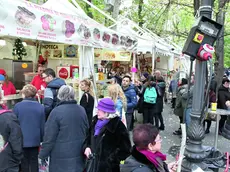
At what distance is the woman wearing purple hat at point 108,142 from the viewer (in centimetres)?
318

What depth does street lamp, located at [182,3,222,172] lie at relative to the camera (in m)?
3.00

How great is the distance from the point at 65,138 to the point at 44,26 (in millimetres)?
1875

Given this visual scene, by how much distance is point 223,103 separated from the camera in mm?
7375

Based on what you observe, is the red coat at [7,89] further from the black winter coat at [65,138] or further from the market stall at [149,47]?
the market stall at [149,47]

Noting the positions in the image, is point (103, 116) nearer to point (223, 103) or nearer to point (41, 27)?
point (41, 27)

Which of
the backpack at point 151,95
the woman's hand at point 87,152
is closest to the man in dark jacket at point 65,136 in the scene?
the woman's hand at point 87,152

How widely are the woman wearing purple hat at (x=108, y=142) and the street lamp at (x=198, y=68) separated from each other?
33.0 inches

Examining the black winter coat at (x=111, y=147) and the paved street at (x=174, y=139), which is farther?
the paved street at (x=174, y=139)

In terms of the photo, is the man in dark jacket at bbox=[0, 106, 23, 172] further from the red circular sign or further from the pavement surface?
the red circular sign

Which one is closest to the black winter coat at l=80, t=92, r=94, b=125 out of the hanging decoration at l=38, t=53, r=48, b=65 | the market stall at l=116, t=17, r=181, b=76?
the hanging decoration at l=38, t=53, r=48, b=65

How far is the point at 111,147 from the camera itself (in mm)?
3189

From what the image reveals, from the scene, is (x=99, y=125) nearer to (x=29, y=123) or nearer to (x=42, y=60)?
(x=29, y=123)

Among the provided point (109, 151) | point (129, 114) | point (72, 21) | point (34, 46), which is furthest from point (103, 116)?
point (34, 46)

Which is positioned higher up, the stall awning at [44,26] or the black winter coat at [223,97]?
the stall awning at [44,26]
